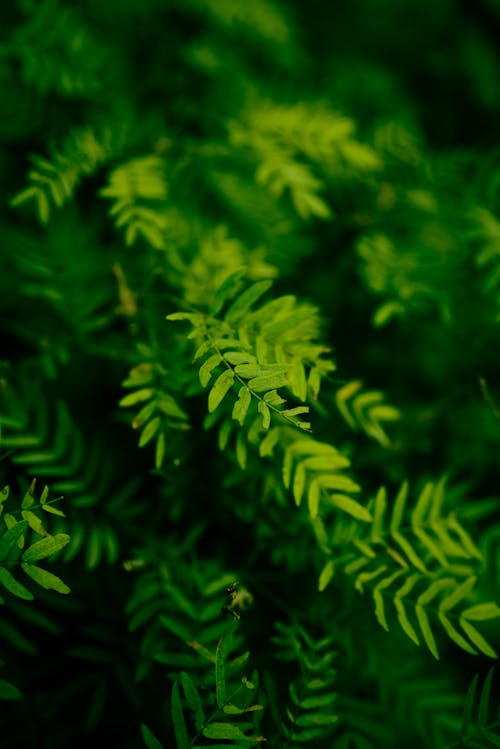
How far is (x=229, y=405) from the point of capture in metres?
1.32

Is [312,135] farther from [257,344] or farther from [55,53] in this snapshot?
[257,344]

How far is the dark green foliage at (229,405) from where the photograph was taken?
119cm

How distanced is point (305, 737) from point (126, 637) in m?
0.58

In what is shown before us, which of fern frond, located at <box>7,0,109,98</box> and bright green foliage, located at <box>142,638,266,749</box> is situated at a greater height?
fern frond, located at <box>7,0,109,98</box>

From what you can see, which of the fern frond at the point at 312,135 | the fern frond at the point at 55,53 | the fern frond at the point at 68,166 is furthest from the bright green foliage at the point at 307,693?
the fern frond at the point at 55,53

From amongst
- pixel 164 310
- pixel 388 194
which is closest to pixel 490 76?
pixel 388 194

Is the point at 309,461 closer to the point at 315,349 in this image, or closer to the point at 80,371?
the point at 315,349

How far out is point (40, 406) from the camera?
147cm

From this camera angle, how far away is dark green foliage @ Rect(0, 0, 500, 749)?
3.90 ft

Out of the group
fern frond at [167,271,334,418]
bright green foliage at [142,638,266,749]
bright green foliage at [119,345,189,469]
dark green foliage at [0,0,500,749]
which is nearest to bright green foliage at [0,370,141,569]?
dark green foliage at [0,0,500,749]

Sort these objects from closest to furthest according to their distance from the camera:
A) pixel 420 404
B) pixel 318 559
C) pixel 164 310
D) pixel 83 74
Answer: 1. pixel 318 559
2. pixel 164 310
3. pixel 83 74
4. pixel 420 404

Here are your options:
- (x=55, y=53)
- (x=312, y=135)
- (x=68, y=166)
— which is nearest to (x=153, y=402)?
(x=68, y=166)

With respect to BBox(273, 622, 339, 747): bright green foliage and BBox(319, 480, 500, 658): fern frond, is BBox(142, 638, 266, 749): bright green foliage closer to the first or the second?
BBox(273, 622, 339, 747): bright green foliage

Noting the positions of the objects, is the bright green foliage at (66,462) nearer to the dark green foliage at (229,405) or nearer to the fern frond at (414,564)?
the dark green foliage at (229,405)
